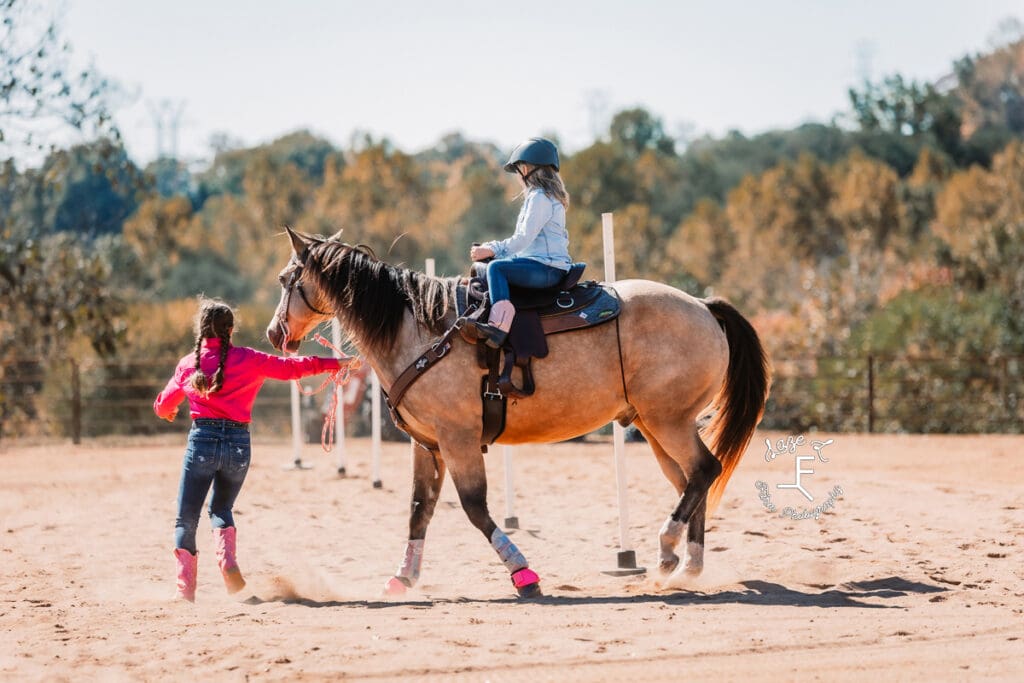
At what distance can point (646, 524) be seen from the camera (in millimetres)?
8773

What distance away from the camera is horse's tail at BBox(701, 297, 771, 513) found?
22.4 feet

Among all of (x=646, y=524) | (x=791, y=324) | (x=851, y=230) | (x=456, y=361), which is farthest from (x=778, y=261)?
(x=456, y=361)

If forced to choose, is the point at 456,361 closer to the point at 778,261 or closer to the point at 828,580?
the point at 828,580

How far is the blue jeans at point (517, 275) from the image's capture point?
19.7 ft

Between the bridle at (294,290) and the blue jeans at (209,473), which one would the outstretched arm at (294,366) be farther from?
the blue jeans at (209,473)

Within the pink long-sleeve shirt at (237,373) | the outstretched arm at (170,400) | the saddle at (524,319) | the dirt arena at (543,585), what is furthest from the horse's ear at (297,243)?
the dirt arena at (543,585)

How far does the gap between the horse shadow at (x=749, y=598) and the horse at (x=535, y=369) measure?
0.30 metres

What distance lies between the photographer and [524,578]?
19.9ft

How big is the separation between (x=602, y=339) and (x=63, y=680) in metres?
3.29

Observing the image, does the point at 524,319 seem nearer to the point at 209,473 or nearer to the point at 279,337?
the point at 279,337

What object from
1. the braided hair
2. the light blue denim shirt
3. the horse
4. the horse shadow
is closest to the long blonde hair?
the light blue denim shirt

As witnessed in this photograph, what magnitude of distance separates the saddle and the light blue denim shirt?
0.16 metres

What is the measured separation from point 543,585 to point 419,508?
89cm

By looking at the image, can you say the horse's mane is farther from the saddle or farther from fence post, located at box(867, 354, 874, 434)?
fence post, located at box(867, 354, 874, 434)
